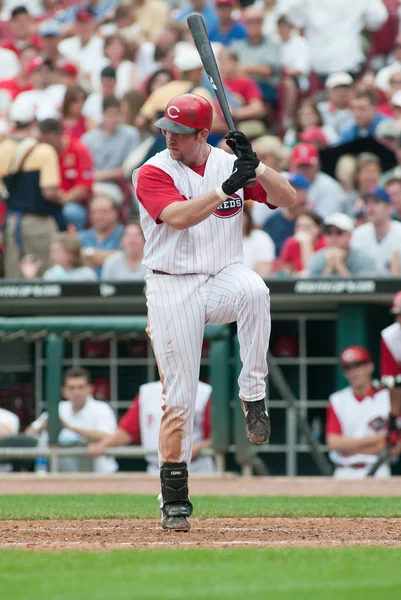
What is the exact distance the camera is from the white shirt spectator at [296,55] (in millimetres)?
14125

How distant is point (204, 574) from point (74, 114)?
1034 cm

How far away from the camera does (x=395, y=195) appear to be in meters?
11.2

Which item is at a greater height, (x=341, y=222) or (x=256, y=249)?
(x=341, y=222)

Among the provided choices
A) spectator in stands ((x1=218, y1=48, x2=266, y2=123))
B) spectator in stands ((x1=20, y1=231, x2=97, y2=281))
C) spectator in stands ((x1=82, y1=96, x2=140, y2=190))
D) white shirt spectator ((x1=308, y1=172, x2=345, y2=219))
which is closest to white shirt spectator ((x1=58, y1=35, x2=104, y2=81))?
spectator in stands ((x1=82, y1=96, x2=140, y2=190))

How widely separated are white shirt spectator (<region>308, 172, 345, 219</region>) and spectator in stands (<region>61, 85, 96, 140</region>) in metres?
3.08

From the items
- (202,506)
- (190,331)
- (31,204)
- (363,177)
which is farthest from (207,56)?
(31,204)

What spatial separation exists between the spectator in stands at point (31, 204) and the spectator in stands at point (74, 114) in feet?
5.65

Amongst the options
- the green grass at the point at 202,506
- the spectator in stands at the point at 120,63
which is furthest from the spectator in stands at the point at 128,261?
the spectator in stands at the point at 120,63

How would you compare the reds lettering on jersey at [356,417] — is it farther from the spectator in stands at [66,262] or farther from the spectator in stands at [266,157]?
the spectator in stands at [66,262]

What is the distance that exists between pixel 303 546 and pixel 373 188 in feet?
22.1

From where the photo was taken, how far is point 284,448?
11.2 meters

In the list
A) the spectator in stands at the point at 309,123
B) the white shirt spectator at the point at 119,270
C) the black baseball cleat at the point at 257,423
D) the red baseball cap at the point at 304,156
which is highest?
the spectator in stands at the point at 309,123

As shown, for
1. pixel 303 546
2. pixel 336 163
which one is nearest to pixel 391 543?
pixel 303 546

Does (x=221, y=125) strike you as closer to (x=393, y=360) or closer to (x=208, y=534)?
(x=393, y=360)
